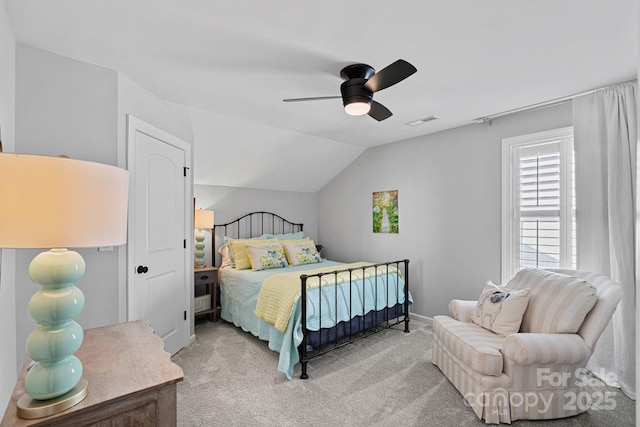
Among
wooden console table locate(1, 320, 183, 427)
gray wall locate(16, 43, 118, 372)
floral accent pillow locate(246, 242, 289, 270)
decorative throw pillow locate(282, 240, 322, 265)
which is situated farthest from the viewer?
decorative throw pillow locate(282, 240, 322, 265)

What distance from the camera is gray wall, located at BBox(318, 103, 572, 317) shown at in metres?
3.49

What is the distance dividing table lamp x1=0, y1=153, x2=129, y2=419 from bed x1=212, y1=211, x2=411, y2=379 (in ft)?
6.06

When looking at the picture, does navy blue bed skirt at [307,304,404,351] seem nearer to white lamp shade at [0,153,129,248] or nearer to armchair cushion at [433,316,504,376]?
armchair cushion at [433,316,504,376]

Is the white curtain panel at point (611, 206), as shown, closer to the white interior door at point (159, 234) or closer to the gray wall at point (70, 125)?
the white interior door at point (159, 234)

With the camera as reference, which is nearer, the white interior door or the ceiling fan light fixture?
the ceiling fan light fixture

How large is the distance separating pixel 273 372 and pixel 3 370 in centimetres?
180

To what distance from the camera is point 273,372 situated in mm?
2771

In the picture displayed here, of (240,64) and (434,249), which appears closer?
(240,64)

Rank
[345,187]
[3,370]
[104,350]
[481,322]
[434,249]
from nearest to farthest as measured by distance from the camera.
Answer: [104,350] → [3,370] → [481,322] → [434,249] → [345,187]

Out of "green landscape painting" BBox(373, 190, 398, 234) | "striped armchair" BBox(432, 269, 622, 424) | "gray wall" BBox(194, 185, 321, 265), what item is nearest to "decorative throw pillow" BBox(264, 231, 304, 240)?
"gray wall" BBox(194, 185, 321, 265)

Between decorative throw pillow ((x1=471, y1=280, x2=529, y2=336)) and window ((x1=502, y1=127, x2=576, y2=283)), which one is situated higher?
window ((x1=502, y1=127, x2=576, y2=283))

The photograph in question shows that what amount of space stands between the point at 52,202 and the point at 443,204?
3838mm

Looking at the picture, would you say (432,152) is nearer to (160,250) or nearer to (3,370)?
(160,250)

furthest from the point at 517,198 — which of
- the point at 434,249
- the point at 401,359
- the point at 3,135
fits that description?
the point at 3,135
